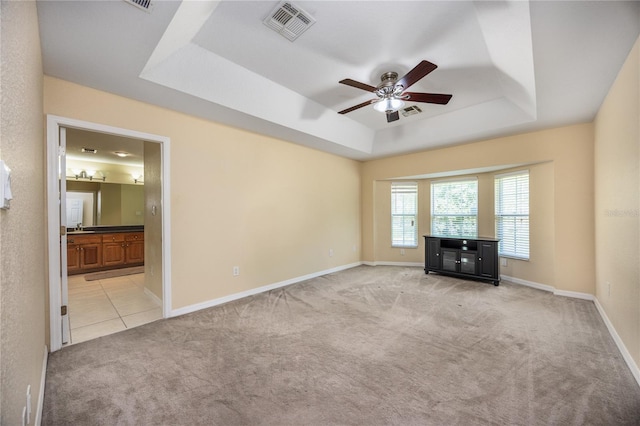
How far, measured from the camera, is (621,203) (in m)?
2.43

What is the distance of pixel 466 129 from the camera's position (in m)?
4.18

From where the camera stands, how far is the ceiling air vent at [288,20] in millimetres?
2082

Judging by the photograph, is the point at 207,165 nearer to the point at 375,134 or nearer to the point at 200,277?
the point at 200,277

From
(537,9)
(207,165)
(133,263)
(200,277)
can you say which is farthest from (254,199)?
(133,263)

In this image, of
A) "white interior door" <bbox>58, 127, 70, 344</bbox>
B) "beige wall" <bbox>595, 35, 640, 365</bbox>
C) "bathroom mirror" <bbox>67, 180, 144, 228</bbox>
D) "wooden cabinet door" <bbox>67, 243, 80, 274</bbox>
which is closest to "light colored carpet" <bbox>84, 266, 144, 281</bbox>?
"wooden cabinet door" <bbox>67, 243, 80, 274</bbox>

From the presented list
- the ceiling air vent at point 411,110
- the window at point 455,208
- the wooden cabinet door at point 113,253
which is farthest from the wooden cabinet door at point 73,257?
the window at point 455,208

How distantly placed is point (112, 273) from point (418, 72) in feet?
21.3

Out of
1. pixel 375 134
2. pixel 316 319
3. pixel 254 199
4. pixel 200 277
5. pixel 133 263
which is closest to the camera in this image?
pixel 316 319

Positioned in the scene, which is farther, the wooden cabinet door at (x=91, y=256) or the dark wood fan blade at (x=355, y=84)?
the wooden cabinet door at (x=91, y=256)

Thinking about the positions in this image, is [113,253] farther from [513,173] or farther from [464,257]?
[513,173]

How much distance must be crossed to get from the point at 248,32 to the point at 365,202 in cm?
445

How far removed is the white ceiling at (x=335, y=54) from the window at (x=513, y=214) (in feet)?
3.81

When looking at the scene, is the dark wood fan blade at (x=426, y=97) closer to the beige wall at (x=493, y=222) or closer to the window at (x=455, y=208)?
the beige wall at (x=493, y=222)

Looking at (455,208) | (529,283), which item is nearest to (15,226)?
(529,283)
